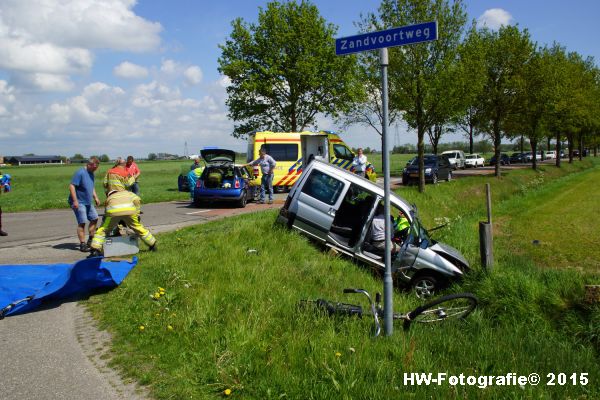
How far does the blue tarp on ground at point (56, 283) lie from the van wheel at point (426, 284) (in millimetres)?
4657

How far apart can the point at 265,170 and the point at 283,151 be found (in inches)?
206

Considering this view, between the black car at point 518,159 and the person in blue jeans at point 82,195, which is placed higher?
the person in blue jeans at point 82,195

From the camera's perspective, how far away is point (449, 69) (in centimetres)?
1723

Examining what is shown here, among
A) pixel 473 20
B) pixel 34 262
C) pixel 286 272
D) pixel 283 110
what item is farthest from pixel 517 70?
pixel 34 262

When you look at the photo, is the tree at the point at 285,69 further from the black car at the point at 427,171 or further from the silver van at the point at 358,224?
the silver van at the point at 358,224

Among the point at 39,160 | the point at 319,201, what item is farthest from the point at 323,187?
the point at 39,160

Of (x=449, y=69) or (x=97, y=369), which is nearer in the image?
(x=97, y=369)

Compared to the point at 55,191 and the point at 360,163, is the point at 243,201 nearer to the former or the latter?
the point at 360,163

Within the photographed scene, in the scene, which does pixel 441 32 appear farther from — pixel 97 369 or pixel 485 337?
pixel 97 369

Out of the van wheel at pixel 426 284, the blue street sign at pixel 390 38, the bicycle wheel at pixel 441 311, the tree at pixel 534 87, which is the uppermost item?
the tree at pixel 534 87

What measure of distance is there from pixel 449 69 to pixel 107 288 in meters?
15.0

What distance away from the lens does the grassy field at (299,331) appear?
3725 millimetres

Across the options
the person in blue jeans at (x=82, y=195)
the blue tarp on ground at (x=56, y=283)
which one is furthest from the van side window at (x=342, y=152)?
the blue tarp on ground at (x=56, y=283)

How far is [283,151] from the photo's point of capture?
21.1 meters
